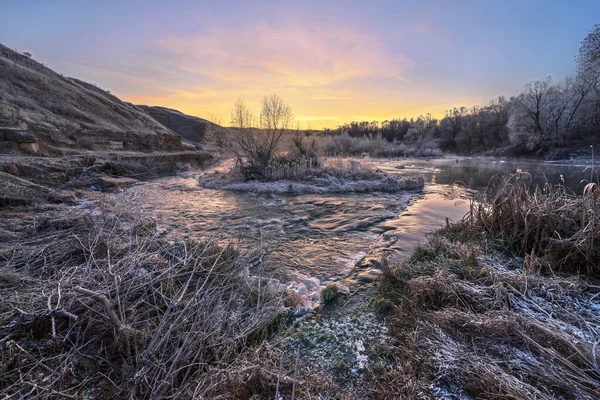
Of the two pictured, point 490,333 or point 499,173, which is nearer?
point 490,333

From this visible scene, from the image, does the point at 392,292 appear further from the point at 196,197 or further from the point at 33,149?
the point at 33,149

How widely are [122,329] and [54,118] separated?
22.1 meters

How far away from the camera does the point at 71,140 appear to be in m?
16.4

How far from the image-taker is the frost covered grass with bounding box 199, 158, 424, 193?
516 inches

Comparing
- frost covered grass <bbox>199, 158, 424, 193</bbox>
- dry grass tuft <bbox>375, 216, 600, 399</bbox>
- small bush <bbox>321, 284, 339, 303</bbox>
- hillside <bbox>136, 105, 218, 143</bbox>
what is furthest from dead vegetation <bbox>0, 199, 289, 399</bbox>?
hillside <bbox>136, 105, 218, 143</bbox>

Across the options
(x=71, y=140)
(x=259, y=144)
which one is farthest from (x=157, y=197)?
(x=71, y=140)

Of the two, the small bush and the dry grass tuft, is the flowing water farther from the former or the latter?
the dry grass tuft

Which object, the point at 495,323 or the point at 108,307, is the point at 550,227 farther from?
the point at 108,307

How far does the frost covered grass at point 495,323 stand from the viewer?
6.21ft

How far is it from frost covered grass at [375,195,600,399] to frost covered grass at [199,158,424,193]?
9.22 metres

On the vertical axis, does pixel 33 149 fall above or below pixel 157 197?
above

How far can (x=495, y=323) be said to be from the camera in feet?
7.72

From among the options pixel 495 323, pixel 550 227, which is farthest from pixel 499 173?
pixel 495 323

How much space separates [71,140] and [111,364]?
19.7 m
